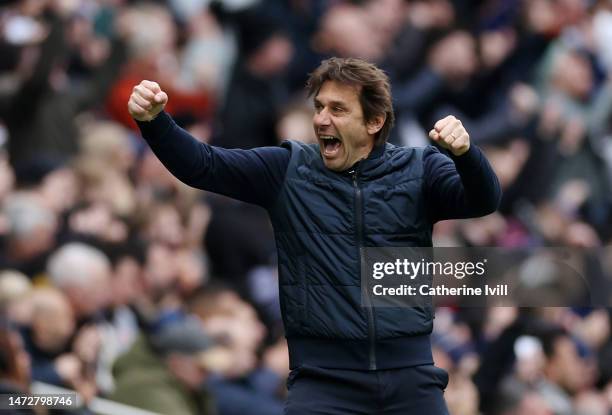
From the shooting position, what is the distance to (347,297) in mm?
5551

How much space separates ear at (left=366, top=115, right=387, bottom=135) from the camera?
5.79 metres

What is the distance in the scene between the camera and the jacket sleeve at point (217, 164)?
556 centimetres

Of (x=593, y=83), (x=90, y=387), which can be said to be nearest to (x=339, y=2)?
(x=593, y=83)

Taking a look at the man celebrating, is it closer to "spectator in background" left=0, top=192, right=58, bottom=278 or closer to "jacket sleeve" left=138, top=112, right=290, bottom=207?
"jacket sleeve" left=138, top=112, right=290, bottom=207

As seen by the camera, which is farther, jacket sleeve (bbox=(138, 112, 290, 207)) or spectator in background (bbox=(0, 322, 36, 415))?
spectator in background (bbox=(0, 322, 36, 415))

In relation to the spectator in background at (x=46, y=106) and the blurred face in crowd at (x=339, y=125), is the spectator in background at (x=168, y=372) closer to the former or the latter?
the spectator in background at (x=46, y=106)

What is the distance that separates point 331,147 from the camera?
5.74m

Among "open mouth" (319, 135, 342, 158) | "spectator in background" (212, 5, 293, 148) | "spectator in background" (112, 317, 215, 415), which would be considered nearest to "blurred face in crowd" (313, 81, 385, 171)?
"open mouth" (319, 135, 342, 158)

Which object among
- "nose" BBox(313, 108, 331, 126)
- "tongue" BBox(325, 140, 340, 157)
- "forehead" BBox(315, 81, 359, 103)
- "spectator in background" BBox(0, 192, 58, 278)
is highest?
"spectator in background" BBox(0, 192, 58, 278)

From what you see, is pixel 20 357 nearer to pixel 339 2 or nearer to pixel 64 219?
pixel 64 219

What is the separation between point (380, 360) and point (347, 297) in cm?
25

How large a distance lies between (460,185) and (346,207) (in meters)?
0.41

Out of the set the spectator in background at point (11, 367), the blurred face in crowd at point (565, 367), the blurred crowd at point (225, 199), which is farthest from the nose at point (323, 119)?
the blurred face in crowd at point (565, 367)

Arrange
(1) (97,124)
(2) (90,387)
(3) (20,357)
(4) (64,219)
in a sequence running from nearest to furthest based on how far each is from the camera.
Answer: (3) (20,357), (2) (90,387), (4) (64,219), (1) (97,124)
